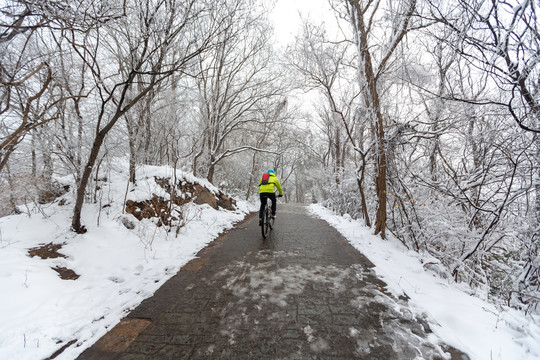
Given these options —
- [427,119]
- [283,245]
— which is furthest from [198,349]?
[427,119]

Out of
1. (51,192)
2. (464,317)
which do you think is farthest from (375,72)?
(51,192)

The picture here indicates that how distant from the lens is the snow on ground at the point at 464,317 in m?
2.05

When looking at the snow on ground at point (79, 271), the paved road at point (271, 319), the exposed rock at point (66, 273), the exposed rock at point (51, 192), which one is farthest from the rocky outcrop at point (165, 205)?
the paved road at point (271, 319)

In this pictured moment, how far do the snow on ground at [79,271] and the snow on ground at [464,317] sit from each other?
3563 millimetres

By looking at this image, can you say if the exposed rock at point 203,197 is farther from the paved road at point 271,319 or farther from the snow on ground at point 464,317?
the snow on ground at point 464,317

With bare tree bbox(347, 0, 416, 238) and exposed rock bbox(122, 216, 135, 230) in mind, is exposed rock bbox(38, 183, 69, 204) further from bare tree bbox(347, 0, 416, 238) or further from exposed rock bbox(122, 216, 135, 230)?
bare tree bbox(347, 0, 416, 238)

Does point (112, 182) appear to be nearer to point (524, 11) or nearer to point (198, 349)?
point (198, 349)

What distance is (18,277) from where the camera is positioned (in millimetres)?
2877

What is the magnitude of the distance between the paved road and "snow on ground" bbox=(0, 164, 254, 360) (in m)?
0.35

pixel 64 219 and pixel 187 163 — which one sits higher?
pixel 187 163

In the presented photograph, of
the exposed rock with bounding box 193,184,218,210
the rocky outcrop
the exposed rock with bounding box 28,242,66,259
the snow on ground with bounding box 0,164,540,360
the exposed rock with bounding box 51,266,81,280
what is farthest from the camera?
the exposed rock with bounding box 193,184,218,210

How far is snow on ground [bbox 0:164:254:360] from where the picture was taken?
2244 mm

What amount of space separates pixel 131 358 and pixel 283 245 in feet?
12.8

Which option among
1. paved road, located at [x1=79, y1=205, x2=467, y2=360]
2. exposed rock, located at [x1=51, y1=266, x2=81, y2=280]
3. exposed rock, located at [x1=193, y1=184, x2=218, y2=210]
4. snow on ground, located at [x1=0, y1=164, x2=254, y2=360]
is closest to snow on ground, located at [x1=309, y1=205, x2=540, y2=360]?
paved road, located at [x1=79, y1=205, x2=467, y2=360]
